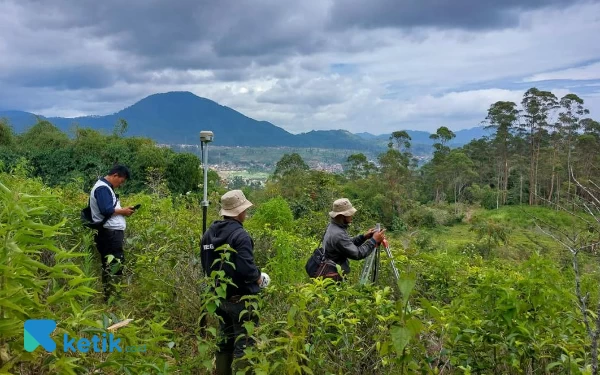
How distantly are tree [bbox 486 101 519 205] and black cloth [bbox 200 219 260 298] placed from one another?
36246mm

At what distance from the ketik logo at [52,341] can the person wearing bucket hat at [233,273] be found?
1059 mm

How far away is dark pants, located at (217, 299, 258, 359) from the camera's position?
2.62 metres

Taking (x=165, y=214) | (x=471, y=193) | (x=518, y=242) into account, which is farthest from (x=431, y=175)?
(x=165, y=214)

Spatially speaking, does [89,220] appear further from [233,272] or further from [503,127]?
[503,127]

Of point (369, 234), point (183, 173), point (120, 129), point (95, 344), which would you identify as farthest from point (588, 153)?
point (95, 344)

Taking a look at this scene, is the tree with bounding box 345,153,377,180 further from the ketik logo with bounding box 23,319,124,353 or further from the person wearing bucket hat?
the ketik logo with bounding box 23,319,124,353

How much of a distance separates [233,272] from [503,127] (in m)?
38.8

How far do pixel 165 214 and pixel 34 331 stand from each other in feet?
11.3

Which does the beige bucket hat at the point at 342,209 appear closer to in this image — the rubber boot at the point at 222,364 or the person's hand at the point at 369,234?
the person's hand at the point at 369,234

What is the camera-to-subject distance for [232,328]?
2742mm

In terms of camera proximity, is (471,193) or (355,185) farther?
(471,193)

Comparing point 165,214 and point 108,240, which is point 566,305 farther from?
point 165,214

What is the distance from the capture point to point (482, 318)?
185 cm

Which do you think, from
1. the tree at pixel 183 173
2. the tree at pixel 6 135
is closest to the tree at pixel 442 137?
the tree at pixel 183 173
